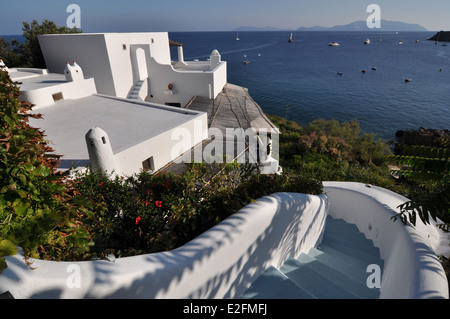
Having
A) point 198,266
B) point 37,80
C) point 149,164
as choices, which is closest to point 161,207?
point 198,266

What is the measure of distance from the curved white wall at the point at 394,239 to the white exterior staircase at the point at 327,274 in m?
0.35

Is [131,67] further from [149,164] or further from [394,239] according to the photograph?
[394,239]

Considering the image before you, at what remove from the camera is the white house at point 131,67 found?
1759cm

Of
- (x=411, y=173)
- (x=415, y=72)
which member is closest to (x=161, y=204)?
(x=411, y=173)

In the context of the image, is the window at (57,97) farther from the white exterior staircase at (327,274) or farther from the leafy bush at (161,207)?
the white exterior staircase at (327,274)

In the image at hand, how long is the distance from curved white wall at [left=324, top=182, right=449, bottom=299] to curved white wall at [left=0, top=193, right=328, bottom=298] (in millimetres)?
1823

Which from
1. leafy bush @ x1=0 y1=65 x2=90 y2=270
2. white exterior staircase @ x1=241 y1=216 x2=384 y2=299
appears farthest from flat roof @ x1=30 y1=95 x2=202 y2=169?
white exterior staircase @ x1=241 y1=216 x2=384 y2=299

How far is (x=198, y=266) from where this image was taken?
327 centimetres

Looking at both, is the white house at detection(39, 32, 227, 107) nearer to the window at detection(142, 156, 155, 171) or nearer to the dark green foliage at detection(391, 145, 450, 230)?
the window at detection(142, 156, 155, 171)

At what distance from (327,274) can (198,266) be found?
313cm

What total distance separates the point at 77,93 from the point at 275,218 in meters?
14.9

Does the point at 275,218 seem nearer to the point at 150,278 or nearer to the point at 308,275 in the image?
the point at 308,275

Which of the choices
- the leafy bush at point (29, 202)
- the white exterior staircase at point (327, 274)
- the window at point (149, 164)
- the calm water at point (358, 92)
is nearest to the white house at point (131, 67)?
the window at point (149, 164)
